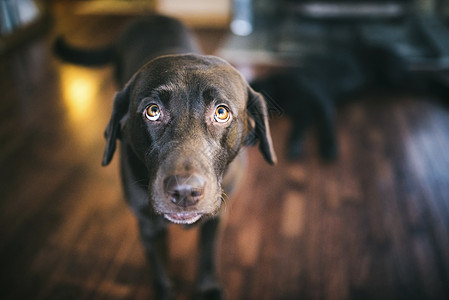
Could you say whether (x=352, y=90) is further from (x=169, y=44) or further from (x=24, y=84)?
(x=24, y=84)

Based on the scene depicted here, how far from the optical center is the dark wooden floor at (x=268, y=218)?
1.58 meters

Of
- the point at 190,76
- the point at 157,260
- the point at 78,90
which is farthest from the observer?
the point at 78,90

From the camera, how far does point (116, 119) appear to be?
1.17m

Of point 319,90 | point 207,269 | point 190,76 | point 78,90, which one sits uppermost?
point 190,76

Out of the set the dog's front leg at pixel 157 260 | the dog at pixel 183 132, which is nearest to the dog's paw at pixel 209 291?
the dog's front leg at pixel 157 260

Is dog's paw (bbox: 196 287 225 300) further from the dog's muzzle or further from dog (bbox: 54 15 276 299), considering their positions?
the dog's muzzle

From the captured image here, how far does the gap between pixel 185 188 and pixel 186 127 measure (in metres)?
0.17

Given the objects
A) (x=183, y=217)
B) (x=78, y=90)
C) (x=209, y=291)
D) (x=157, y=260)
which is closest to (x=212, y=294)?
(x=209, y=291)

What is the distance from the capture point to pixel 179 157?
3.05 ft

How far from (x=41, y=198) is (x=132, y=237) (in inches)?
22.9

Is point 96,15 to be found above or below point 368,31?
below

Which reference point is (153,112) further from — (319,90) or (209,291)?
(319,90)

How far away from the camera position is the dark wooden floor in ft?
5.18

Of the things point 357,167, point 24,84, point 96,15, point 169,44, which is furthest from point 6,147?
point 96,15
